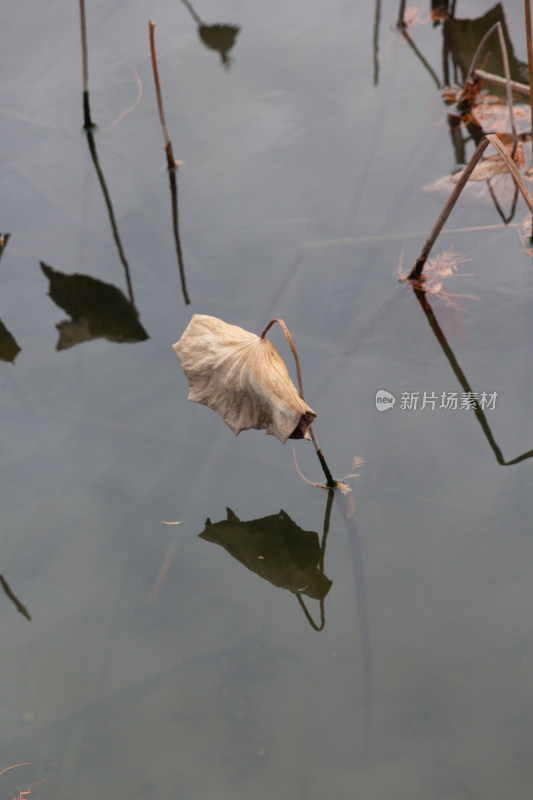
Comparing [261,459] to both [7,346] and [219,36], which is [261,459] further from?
[219,36]

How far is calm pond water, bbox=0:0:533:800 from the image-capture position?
4.41 ft

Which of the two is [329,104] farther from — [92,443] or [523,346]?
[92,443]

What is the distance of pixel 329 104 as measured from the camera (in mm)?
2574

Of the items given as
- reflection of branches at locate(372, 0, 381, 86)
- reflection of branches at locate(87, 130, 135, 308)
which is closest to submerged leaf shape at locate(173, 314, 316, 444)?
reflection of branches at locate(87, 130, 135, 308)

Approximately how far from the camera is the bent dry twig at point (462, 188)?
1624 millimetres

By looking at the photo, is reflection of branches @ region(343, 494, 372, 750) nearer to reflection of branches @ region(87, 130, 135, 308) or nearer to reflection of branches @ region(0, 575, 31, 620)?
reflection of branches @ region(0, 575, 31, 620)

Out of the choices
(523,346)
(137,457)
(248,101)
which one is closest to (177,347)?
(137,457)

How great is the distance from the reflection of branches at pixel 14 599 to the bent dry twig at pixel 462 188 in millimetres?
1400

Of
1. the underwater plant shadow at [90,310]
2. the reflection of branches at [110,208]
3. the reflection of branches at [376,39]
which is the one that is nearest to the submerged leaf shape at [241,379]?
the underwater plant shadow at [90,310]

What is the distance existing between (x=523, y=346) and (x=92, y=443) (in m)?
1.20

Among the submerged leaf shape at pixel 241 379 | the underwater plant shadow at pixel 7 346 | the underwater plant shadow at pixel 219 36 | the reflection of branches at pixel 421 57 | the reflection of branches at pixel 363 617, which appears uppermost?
the underwater plant shadow at pixel 219 36

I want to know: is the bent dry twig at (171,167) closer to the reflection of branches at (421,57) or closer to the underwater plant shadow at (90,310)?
the underwater plant shadow at (90,310)

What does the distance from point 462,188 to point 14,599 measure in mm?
1525

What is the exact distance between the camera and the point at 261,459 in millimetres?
1707
